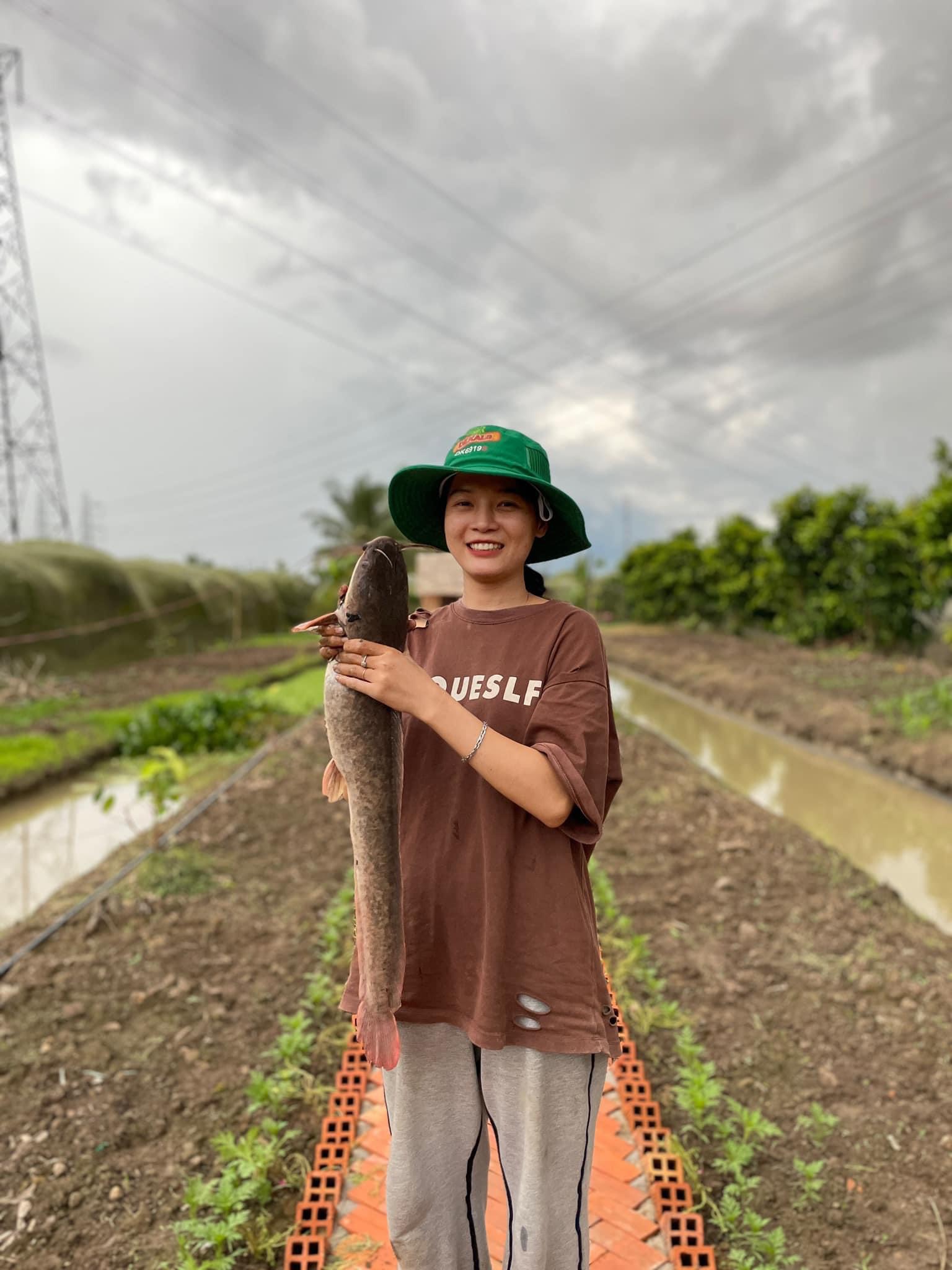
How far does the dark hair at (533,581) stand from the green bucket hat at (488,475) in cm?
5

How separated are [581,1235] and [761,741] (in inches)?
455

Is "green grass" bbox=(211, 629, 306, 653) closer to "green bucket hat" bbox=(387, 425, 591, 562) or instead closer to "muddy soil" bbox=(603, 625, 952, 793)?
"muddy soil" bbox=(603, 625, 952, 793)

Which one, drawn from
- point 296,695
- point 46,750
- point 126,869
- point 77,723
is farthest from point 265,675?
point 126,869

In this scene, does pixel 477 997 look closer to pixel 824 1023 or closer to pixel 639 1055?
pixel 639 1055

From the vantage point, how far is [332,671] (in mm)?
1604

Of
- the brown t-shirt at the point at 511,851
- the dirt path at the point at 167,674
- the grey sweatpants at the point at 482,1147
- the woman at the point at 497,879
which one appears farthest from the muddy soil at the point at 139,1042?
the dirt path at the point at 167,674

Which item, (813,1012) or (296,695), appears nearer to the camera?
(813,1012)

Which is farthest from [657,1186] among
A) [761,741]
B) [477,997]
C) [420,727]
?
[761,741]

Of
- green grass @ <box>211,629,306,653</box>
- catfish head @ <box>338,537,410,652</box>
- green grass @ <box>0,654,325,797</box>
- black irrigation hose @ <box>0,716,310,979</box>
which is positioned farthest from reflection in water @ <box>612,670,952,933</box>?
green grass @ <box>211,629,306,653</box>

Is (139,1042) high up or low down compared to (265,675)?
down

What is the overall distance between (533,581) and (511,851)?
2.09ft

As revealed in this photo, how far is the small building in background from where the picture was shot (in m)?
4.89

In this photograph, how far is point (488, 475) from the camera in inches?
67.4

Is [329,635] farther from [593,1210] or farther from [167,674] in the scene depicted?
[167,674]
